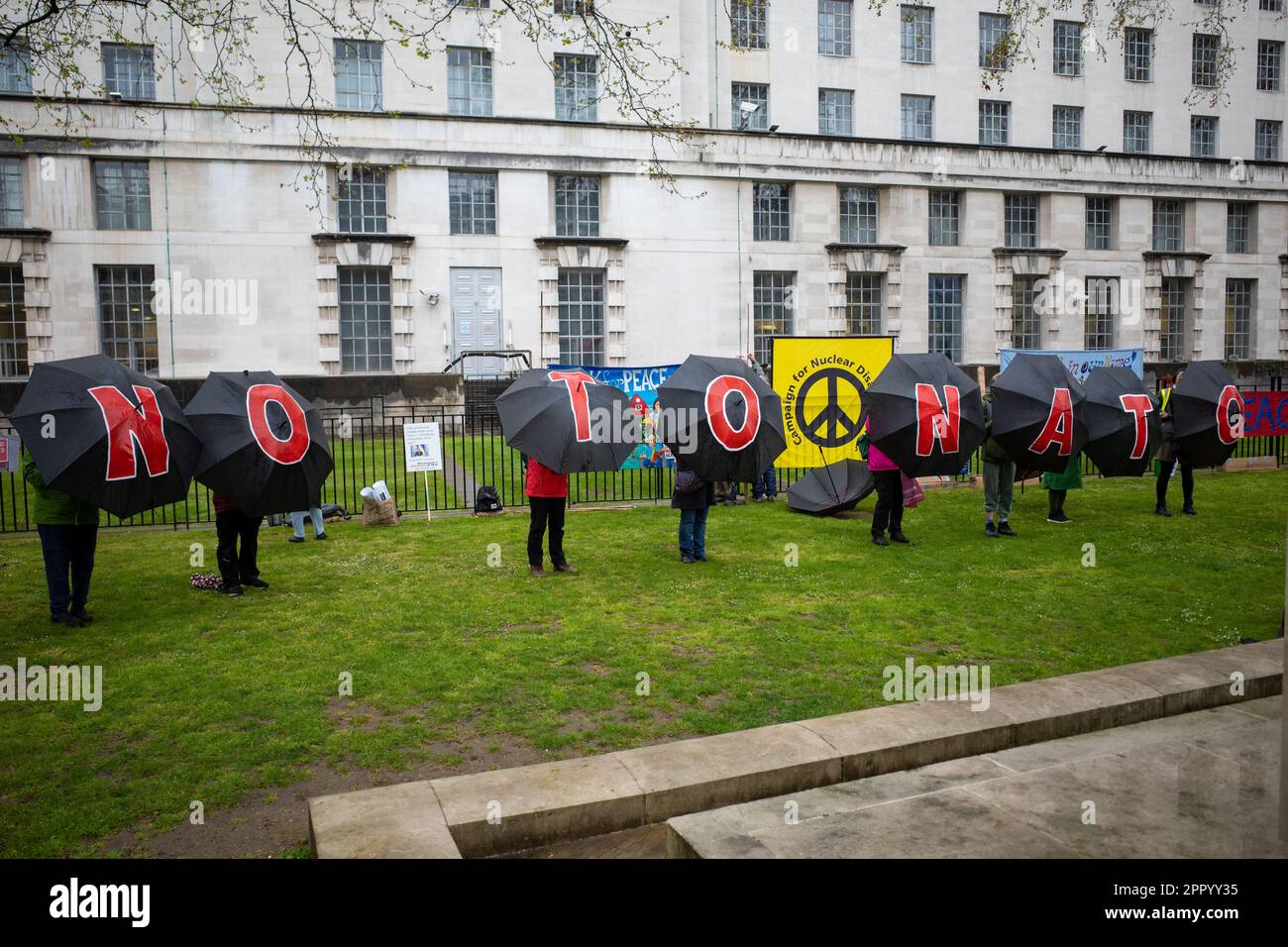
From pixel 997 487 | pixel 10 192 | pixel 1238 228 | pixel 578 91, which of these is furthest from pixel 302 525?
Answer: pixel 1238 228

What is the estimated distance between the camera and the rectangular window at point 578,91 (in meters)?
34.4

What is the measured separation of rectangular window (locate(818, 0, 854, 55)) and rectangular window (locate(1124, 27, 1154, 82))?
13704 mm

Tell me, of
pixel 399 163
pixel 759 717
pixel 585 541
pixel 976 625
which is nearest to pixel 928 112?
pixel 399 163

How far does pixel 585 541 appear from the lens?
13.9m

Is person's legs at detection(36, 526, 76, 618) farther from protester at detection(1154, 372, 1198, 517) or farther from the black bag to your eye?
protester at detection(1154, 372, 1198, 517)

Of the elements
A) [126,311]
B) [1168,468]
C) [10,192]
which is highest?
[10,192]

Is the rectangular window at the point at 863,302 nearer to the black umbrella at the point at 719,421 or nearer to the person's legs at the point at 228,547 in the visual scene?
the black umbrella at the point at 719,421

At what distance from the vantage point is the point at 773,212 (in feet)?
119

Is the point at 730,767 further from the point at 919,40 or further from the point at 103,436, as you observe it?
the point at 919,40

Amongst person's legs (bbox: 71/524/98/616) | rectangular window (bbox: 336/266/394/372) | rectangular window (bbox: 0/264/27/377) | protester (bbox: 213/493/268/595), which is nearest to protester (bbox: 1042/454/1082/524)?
protester (bbox: 213/493/268/595)

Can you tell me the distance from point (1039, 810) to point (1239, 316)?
47091mm

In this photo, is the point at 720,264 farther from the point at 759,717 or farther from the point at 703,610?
the point at 759,717

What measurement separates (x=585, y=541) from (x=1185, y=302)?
39.0 metres

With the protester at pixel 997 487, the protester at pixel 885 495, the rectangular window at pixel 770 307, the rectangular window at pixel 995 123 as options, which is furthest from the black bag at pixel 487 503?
the rectangular window at pixel 995 123
